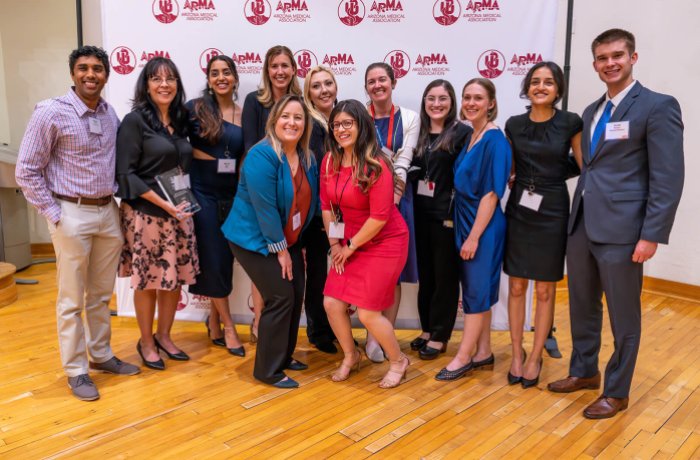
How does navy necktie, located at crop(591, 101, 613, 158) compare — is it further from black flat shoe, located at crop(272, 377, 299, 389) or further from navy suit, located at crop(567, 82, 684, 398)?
black flat shoe, located at crop(272, 377, 299, 389)

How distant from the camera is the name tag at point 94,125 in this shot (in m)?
2.75

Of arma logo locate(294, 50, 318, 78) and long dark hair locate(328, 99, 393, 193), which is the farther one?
arma logo locate(294, 50, 318, 78)

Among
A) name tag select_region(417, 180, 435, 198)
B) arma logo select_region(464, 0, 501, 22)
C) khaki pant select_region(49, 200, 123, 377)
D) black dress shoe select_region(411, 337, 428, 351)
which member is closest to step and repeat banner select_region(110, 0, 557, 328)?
arma logo select_region(464, 0, 501, 22)

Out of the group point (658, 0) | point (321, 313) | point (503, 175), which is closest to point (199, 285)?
point (321, 313)

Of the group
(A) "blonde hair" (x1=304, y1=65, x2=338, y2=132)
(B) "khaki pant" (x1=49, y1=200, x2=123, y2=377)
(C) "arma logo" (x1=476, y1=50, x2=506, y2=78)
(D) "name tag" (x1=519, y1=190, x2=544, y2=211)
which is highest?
(C) "arma logo" (x1=476, y1=50, x2=506, y2=78)

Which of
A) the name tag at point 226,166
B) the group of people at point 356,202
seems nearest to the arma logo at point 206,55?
the group of people at point 356,202

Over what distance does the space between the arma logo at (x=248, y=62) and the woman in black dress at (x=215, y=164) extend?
44 centimetres

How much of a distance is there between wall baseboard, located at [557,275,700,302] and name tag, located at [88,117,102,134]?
13.4 feet

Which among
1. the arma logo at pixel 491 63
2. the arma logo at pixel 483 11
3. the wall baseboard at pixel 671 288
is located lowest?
the wall baseboard at pixel 671 288

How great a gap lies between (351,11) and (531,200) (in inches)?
71.9

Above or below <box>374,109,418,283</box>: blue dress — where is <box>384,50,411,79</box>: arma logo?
above

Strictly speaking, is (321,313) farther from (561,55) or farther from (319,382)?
(561,55)

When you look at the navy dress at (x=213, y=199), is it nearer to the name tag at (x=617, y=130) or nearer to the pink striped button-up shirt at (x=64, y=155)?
the pink striped button-up shirt at (x=64, y=155)

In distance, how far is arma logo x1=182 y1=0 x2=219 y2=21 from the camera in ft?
12.3
